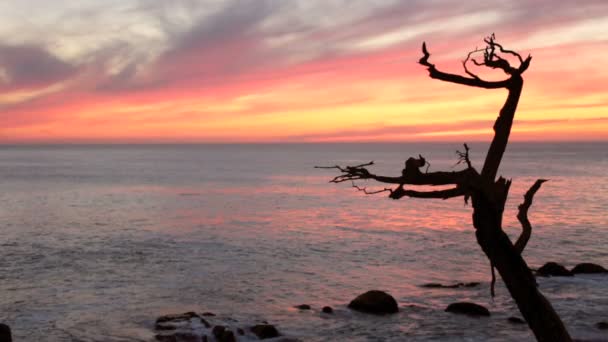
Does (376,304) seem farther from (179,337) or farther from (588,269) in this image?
(588,269)

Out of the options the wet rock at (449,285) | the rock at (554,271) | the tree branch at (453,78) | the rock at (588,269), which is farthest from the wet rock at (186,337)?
the rock at (588,269)

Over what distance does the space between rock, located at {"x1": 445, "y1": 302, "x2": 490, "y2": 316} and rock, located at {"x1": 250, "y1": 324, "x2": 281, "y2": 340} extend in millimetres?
7937

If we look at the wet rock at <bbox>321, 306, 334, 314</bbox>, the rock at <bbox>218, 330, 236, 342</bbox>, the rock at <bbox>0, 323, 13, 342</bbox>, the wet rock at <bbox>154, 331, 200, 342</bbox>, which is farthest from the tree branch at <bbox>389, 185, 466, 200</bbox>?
the wet rock at <bbox>321, 306, 334, 314</bbox>

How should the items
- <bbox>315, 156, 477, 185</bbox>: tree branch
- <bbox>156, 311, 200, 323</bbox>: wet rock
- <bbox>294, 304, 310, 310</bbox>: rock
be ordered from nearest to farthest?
<bbox>315, 156, 477, 185</bbox>: tree branch → <bbox>156, 311, 200, 323</bbox>: wet rock → <bbox>294, 304, 310, 310</bbox>: rock

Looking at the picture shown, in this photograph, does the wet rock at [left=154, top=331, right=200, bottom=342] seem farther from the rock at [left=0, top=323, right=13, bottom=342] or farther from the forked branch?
the forked branch

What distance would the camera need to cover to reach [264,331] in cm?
2111

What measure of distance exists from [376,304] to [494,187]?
17175mm

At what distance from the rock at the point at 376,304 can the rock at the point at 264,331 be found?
188 inches

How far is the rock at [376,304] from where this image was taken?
24406 mm

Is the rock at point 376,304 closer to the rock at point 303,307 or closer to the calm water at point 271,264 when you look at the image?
the calm water at point 271,264

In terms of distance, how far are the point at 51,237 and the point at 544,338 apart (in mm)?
44590

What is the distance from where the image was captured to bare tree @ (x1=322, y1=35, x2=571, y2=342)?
782 cm

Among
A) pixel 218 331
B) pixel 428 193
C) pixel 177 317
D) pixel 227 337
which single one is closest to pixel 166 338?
pixel 218 331

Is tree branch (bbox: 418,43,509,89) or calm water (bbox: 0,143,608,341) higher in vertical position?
tree branch (bbox: 418,43,509,89)
